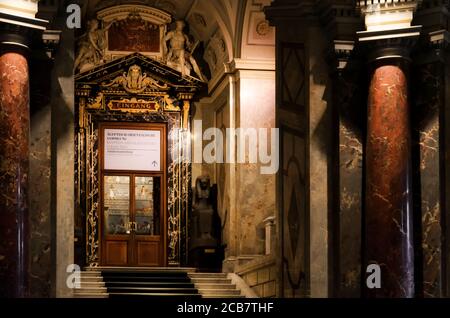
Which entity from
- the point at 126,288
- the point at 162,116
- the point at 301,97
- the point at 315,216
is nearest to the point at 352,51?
the point at 301,97

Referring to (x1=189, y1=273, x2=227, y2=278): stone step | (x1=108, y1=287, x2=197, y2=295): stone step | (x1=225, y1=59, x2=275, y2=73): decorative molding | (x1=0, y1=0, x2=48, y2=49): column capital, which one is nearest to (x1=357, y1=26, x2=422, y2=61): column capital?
(x1=0, y1=0, x2=48, y2=49): column capital

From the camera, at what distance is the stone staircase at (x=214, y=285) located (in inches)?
651

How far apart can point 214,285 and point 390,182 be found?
591cm

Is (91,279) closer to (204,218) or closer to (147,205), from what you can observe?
(204,218)

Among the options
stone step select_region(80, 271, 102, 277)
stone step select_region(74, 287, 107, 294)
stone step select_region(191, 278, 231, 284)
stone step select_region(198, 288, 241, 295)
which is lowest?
stone step select_region(198, 288, 241, 295)

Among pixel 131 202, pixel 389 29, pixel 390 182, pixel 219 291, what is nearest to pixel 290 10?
pixel 389 29

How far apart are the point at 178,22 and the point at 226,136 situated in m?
2.61

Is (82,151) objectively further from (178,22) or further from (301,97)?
(301,97)

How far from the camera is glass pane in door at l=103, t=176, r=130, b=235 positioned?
65.3ft

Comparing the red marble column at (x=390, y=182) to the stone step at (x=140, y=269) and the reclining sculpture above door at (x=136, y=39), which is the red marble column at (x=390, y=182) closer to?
the stone step at (x=140, y=269)

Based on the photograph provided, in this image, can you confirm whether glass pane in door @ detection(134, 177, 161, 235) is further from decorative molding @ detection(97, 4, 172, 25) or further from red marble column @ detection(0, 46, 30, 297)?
red marble column @ detection(0, 46, 30, 297)

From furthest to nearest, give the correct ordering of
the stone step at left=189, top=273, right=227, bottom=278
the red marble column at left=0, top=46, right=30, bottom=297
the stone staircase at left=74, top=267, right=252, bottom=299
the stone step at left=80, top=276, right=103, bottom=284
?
the stone step at left=189, top=273, right=227, bottom=278, the stone step at left=80, top=276, right=103, bottom=284, the stone staircase at left=74, top=267, right=252, bottom=299, the red marble column at left=0, top=46, right=30, bottom=297

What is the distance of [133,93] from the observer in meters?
20.1

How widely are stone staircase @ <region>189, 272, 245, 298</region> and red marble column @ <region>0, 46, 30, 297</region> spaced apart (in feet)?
19.1
